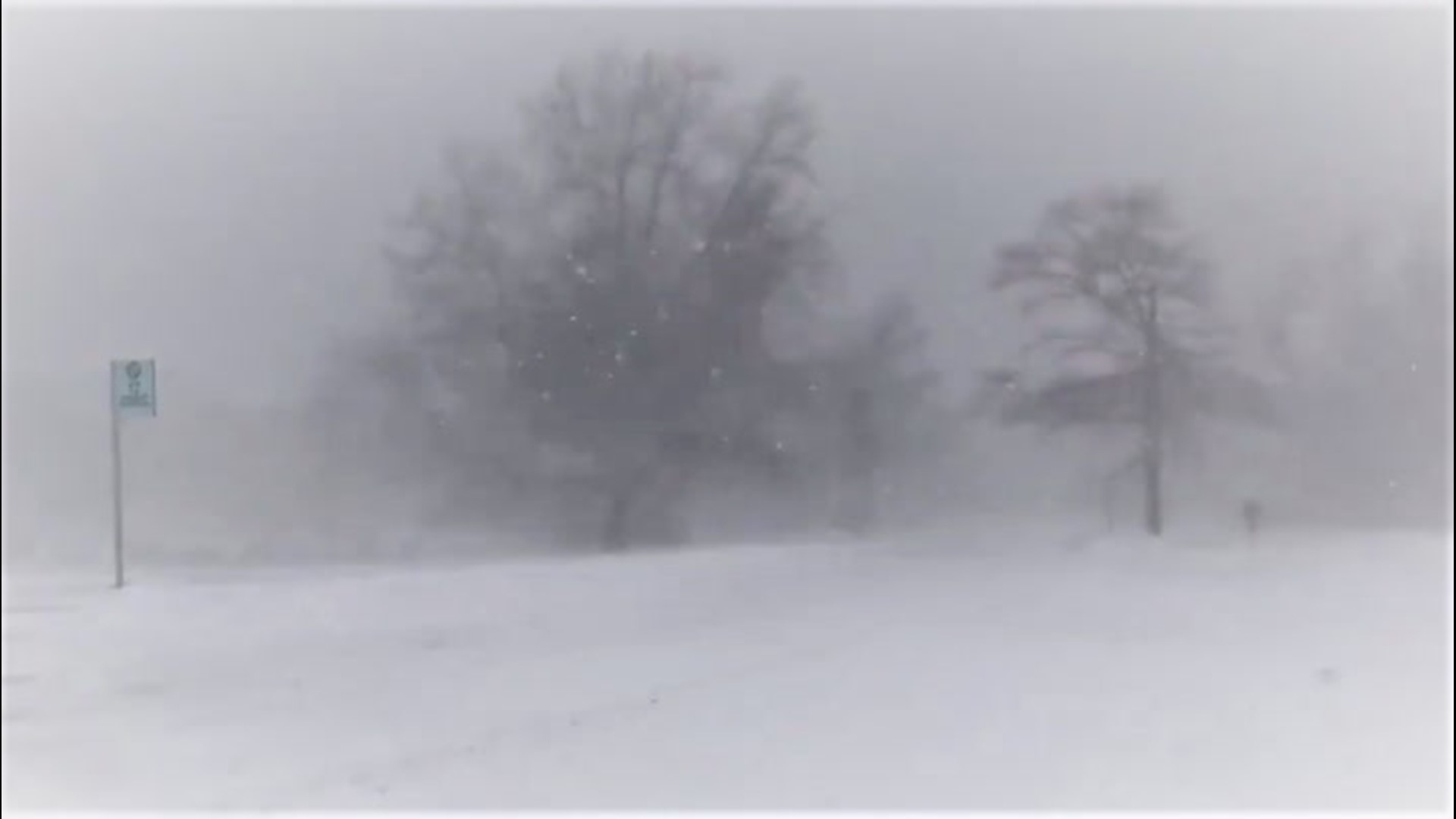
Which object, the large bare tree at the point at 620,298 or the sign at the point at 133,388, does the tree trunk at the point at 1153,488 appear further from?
the sign at the point at 133,388

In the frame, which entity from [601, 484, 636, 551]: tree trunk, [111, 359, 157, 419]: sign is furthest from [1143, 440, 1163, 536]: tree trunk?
[111, 359, 157, 419]: sign

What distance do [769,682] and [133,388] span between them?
6157 mm

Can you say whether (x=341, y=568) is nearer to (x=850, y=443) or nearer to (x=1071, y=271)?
(x=850, y=443)

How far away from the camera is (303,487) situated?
14.5 metres

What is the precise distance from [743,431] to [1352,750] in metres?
8.08

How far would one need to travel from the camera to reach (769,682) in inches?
353

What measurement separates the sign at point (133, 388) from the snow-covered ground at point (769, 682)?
1327 millimetres

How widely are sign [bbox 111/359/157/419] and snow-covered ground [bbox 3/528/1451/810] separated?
4.35 feet

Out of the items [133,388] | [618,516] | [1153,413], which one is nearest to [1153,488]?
[1153,413]

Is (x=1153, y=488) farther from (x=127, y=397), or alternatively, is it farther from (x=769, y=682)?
(x=127, y=397)

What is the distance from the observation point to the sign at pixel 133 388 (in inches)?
479

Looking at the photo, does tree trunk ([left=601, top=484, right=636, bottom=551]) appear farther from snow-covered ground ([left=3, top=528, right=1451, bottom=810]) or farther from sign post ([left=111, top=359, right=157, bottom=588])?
sign post ([left=111, top=359, right=157, bottom=588])

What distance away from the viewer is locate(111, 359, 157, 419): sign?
12.2 meters

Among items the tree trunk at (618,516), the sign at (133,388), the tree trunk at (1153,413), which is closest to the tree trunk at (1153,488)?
the tree trunk at (1153,413)
